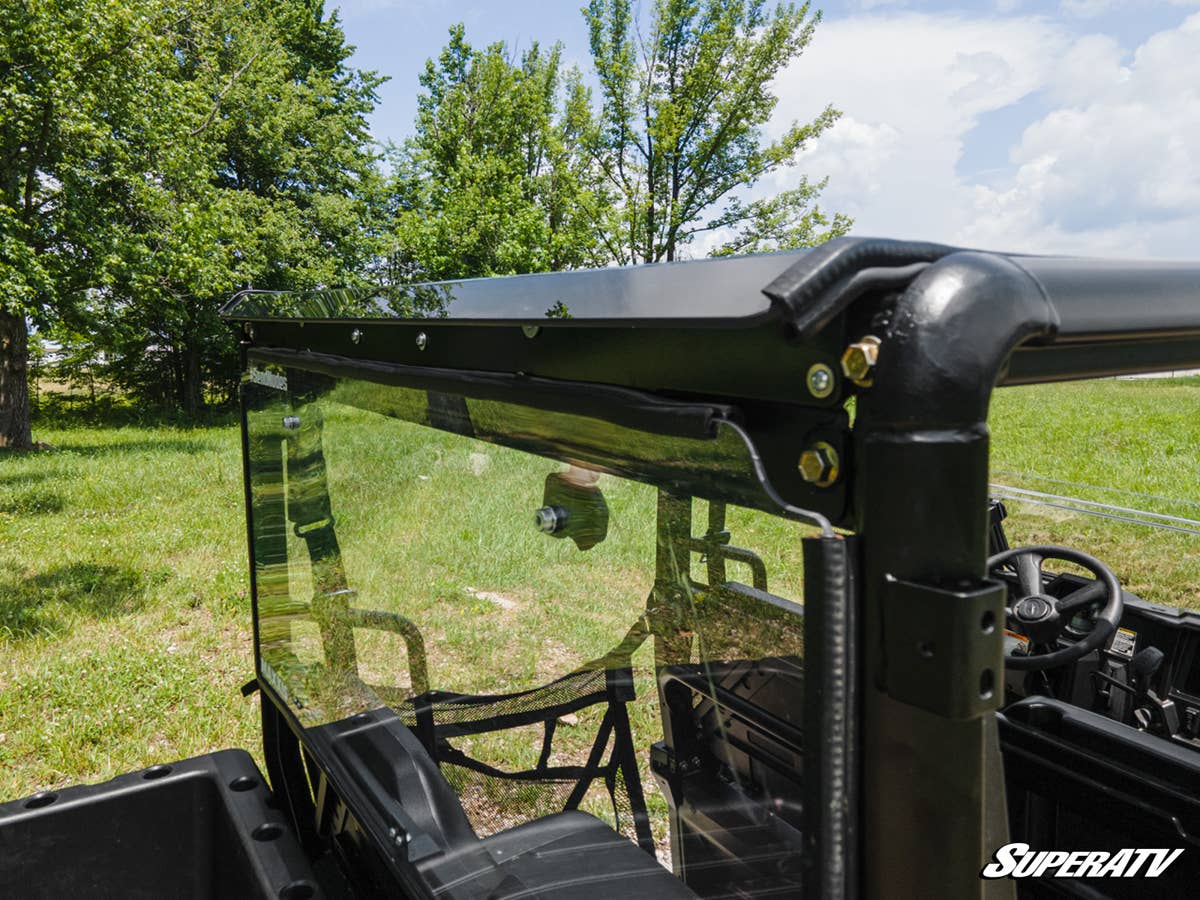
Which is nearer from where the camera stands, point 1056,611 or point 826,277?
point 826,277

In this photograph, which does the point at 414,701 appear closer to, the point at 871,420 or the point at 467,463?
the point at 467,463

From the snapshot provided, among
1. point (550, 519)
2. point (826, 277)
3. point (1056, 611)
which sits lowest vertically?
point (1056, 611)

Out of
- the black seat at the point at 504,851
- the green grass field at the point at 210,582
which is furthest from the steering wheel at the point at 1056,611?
the black seat at the point at 504,851

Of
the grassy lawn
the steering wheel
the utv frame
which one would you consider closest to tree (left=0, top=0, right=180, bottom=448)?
the grassy lawn

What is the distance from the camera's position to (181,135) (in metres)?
13.5

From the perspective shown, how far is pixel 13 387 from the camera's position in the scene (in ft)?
43.9

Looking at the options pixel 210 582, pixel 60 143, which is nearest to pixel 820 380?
pixel 210 582

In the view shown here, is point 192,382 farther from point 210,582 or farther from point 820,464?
point 820,464

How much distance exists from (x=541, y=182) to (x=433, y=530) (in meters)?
23.6

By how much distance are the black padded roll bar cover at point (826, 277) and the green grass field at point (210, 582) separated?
17 centimetres

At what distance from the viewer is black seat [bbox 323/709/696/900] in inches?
43.9

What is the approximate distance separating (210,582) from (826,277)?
21.1 feet

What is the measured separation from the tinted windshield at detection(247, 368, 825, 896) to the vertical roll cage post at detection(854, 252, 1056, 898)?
11 cm

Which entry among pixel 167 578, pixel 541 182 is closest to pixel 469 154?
pixel 541 182
